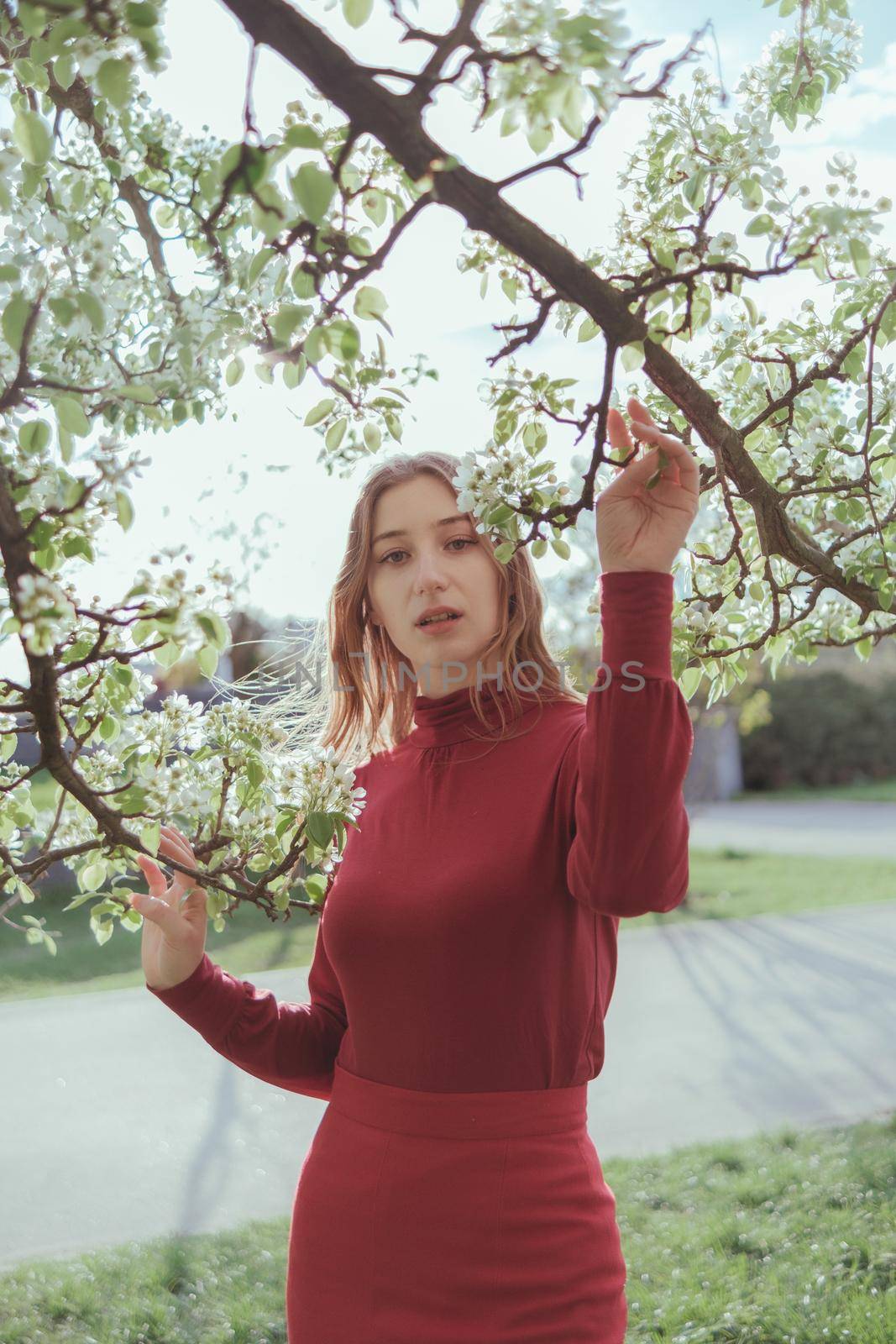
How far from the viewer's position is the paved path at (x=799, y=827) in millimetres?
13508

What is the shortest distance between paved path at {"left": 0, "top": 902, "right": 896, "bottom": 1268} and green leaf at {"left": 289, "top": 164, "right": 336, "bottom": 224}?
3830 mm

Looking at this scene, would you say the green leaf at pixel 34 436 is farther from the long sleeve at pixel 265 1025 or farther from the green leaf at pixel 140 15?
the long sleeve at pixel 265 1025

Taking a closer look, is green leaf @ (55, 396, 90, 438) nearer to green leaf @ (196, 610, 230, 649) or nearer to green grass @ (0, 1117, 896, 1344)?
green leaf @ (196, 610, 230, 649)

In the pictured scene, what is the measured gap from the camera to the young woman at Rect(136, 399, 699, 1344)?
1.24 m

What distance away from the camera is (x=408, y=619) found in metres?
1.79

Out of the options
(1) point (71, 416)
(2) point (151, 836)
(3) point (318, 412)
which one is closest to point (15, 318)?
(1) point (71, 416)

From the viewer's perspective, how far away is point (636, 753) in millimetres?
1215

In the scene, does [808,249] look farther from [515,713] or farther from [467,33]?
[515,713]

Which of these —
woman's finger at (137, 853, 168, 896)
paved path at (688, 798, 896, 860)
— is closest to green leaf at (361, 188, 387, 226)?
woman's finger at (137, 853, 168, 896)

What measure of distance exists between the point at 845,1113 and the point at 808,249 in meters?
4.42

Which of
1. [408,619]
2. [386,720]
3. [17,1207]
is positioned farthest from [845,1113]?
[408,619]

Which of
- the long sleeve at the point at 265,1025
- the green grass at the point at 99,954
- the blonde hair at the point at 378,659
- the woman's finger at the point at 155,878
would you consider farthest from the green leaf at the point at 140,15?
the green grass at the point at 99,954

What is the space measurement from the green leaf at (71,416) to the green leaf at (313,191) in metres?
0.28

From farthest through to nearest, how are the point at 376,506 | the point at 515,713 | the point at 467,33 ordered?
the point at 376,506 → the point at 515,713 → the point at 467,33
